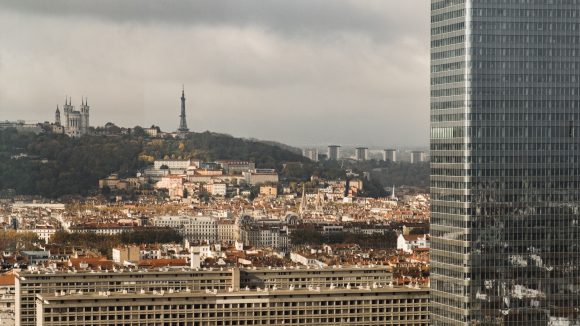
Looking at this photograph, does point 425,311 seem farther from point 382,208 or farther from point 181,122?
point 181,122

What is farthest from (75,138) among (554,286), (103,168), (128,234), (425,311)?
(554,286)

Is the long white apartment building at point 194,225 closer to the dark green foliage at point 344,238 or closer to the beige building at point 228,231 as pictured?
the beige building at point 228,231

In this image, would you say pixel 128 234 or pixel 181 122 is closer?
pixel 128 234

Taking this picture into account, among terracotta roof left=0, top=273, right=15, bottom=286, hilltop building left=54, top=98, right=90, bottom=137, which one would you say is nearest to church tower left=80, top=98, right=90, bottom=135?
hilltop building left=54, top=98, right=90, bottom=137

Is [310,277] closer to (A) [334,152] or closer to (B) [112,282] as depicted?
(B) [112,282]

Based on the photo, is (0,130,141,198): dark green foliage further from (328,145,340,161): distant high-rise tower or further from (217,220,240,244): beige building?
(328,145,340,161): distant high-rise tower

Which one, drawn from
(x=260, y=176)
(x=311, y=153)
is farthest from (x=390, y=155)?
(x=260, y=176)

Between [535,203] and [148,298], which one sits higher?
[535,203]

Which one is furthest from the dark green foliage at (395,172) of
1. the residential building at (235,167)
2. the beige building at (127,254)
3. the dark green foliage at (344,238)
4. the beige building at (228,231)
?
the beige building at (127,254)
